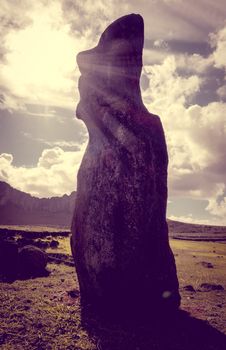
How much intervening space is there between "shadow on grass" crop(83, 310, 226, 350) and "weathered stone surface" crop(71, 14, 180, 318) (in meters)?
1.05

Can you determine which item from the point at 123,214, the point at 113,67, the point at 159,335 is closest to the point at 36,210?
the point at 113,67

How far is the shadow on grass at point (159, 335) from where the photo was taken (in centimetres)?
886

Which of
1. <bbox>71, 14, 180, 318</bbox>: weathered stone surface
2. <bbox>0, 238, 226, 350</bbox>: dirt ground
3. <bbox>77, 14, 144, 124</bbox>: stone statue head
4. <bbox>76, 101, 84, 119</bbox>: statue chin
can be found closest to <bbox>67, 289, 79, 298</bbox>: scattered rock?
<bbox>0, 238, 226, 350</bbox>: dirt ground

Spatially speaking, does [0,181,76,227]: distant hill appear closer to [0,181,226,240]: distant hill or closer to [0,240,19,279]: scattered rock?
[0,181,226,240]: distant hill

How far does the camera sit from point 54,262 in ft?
71.0

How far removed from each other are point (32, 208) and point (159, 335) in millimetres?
145436

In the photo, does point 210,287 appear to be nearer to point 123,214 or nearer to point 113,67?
point 123,214

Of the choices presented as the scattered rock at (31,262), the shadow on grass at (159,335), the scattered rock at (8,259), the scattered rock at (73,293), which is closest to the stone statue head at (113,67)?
the scattered rock at (73,293)

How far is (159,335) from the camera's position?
31.4 feet

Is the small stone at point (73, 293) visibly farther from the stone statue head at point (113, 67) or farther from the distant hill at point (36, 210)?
the distant hill at point (36, 210)

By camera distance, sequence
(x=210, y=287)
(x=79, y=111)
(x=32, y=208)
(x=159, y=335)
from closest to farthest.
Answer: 1. (x=159, y=335)
2. (x=79, y=111)
3. (x=210, y=287)
4. (x=32, y=208)

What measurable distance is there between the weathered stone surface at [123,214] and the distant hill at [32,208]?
418ft

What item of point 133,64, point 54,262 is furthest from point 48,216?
point 133,64

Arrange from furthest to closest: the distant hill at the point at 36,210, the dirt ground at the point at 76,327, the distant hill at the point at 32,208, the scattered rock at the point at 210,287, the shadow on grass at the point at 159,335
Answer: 1. the distant hill at the point at 32,208
2. the distant hill at the point at 36,210
3. the scattered rock at the point at 210,287
4. the shadow on grass at the point at 159,335
5. the dirt ground at the point at 76,327
